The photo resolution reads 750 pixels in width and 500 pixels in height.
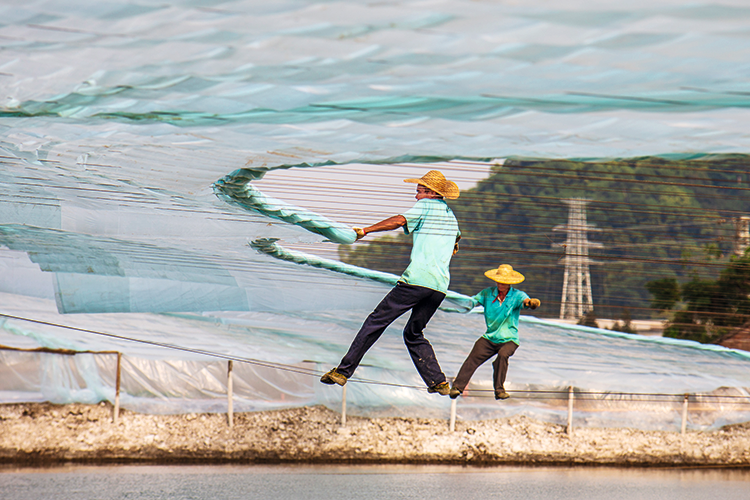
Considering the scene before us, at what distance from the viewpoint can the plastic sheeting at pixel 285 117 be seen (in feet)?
6.54

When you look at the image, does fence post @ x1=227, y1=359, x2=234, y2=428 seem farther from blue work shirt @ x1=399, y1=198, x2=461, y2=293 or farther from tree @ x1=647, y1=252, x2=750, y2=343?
blue work shirt @ x1=399, y1=198, x2=461, y2=293

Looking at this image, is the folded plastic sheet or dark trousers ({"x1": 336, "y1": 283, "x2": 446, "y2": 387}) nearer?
dark trousers ({"x1": 336, "y1": 283, "x2": 446, "y2": 387})

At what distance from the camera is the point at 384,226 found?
2783 mm

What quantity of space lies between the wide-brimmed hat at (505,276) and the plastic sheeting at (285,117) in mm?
575

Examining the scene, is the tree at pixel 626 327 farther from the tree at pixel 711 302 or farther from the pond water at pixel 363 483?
the pond water at pixel 363 483

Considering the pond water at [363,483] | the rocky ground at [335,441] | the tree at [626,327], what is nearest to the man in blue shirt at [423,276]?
the tree at [626,327]

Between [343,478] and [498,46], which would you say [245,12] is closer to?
[498,46]

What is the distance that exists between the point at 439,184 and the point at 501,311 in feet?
2.93

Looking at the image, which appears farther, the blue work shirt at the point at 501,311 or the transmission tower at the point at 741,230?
the transmission tower at the point at 741,230

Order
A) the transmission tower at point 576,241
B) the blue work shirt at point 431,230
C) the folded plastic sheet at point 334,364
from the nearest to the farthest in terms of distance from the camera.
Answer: the blue work shirt at point 431,230 < the transmission tower at point 576,241 < the folded plastic sheet at point 334,364

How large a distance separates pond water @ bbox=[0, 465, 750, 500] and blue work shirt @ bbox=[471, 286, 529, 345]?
25.8ft

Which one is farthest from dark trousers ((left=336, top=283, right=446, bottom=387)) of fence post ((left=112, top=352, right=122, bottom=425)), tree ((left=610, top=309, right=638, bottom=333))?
fence post ((left=112, top=352, right=122, bottom=425))

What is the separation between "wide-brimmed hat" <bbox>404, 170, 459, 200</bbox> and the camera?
295 cm

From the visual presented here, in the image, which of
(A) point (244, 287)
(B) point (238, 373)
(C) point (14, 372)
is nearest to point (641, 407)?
(B) point (238, 373)
